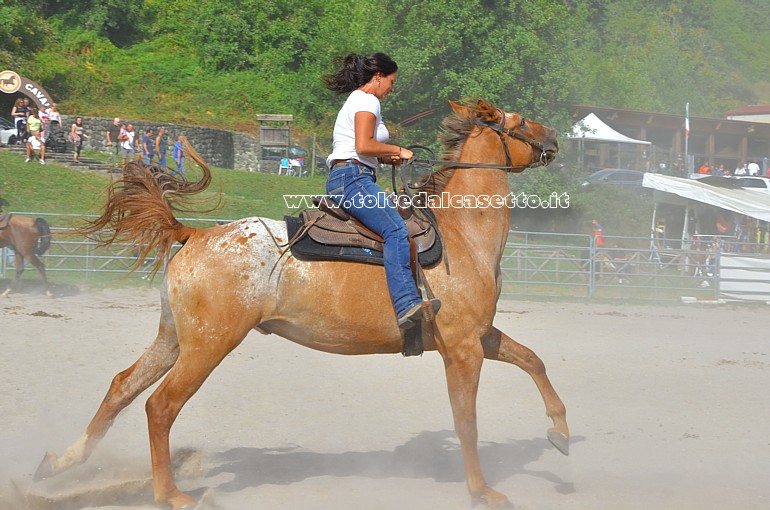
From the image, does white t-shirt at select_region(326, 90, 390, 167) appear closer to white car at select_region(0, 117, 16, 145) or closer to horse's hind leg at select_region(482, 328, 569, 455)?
horse's hind leg at select_region(482, 328, 569, 455)

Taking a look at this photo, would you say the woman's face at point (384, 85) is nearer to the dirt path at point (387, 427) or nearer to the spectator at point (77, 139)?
the dirt path at point (387, 427)

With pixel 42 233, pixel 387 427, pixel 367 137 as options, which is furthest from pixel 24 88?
pixel 367 137

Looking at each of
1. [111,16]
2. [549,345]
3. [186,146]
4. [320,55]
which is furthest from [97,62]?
[186,146]

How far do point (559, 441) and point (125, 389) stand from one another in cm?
302

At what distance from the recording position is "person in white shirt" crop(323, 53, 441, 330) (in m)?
5.43

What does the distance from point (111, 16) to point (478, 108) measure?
39706mm

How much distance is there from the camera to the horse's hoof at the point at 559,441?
19.3 feet

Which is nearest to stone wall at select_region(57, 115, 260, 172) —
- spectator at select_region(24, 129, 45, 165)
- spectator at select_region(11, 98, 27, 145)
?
spectator at select_region(11, 98, 27, 145)

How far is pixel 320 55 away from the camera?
37.4m

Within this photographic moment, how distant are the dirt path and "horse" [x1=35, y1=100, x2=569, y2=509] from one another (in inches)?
18.3

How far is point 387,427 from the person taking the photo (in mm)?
7254

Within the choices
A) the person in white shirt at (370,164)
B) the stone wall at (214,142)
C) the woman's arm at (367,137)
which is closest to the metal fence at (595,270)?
the stone wall at (214,142)

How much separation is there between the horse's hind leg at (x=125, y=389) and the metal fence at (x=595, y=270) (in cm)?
1114

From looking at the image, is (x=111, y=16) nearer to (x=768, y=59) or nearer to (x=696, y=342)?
(x=696, y=342)
